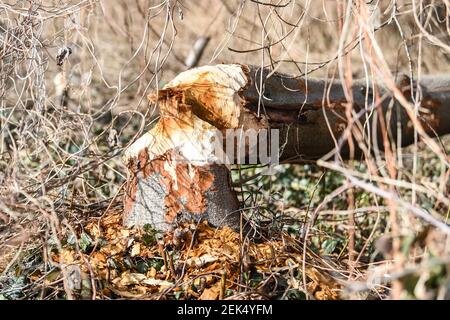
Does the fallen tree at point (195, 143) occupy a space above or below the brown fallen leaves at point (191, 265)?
above

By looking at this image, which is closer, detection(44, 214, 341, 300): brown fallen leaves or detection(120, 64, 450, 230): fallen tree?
detection(44, 214, 341, 300): brown fallen leaves

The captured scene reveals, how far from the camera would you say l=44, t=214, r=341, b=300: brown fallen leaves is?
2.70 m

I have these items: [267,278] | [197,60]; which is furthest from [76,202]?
[197,60]

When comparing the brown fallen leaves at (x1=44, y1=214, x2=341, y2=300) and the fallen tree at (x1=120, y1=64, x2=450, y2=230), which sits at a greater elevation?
the fallen tree at (x1=120, y1=64, x2=450, y2=230)

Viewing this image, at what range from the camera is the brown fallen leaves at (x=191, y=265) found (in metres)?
2.70

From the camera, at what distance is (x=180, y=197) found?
3057mm

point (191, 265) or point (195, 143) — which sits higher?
point (195, 143)

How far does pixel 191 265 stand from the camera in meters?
2.84

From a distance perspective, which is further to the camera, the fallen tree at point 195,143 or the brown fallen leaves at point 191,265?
the fallen tree at point 195,143

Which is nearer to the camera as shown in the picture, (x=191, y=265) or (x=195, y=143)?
(x=191, y=265)
